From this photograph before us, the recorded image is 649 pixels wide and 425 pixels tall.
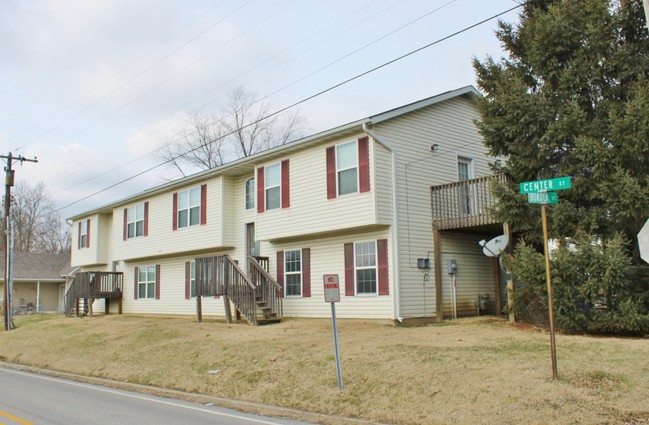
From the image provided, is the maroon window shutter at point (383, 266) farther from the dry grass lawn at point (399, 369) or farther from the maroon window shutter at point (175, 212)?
the maroon window shutter at point (175, 212)

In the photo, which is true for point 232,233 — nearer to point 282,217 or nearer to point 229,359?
point 282,217

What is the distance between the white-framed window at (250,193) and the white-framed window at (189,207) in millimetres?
2642

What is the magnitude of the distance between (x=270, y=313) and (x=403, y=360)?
361 inches

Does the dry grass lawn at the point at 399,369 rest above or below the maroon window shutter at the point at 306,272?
below

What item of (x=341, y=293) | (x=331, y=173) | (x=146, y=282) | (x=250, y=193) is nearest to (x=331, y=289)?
(x=341, y=293)

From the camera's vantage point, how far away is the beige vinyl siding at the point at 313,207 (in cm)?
1758

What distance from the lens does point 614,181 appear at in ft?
42.0

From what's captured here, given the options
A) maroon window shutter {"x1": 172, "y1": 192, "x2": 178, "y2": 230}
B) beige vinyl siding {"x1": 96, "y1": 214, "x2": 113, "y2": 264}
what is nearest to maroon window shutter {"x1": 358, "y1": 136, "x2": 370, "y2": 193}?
maroon window shutter {"x1": 172, "y1": 192, "x2": 178, "y2": 230}

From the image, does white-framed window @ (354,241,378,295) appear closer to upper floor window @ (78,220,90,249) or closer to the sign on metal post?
the sign on metal post

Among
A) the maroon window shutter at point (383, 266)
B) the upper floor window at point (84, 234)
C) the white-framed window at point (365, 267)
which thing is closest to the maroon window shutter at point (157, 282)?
the upper floor window at point (84, 234)

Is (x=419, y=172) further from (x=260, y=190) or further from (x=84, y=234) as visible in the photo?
(x=84, y=234)

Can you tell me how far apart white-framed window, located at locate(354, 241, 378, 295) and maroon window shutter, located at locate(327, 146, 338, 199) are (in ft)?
5.84

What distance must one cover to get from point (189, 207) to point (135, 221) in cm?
535

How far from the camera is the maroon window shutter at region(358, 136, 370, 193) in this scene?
57.6ft
